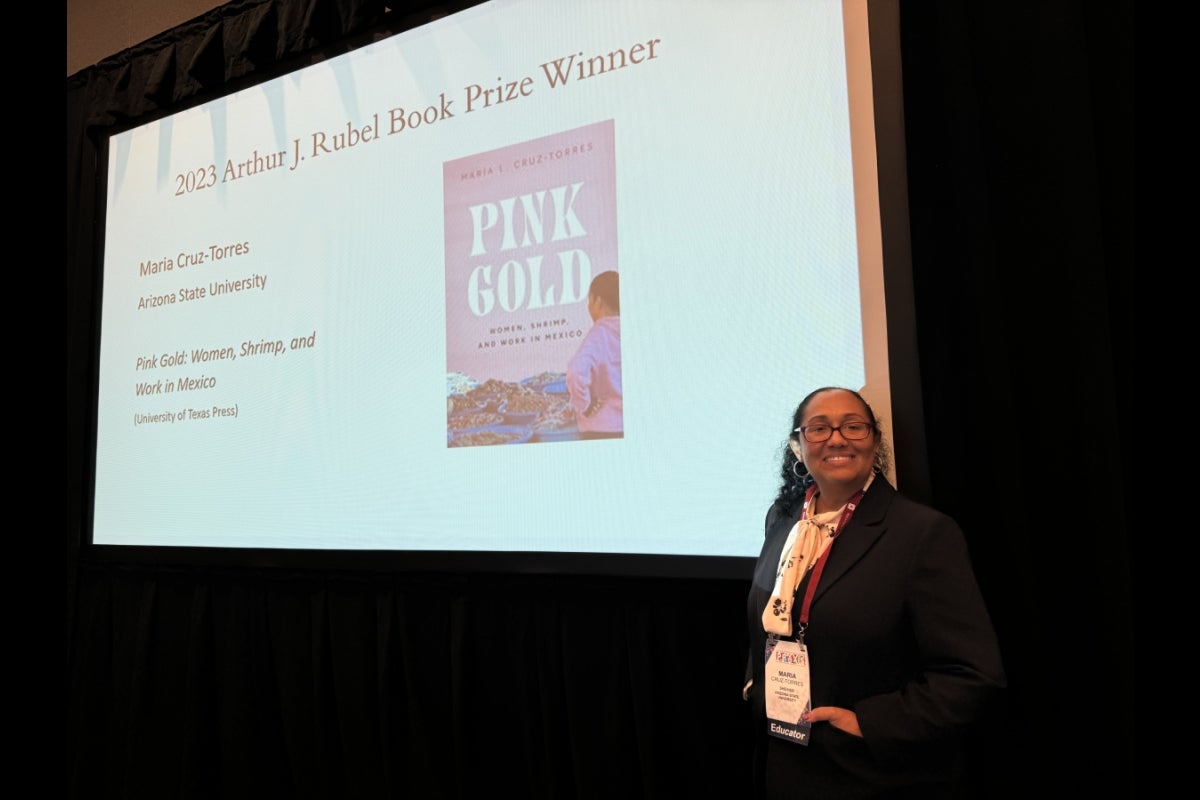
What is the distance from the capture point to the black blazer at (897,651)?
1407 millimetres

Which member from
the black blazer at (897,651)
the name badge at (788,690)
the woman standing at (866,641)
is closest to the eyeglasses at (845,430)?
the woman standing at (866,641)

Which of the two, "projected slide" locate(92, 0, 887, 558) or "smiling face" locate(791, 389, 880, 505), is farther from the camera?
"projected slide" locate(92, 0, 887, 558)

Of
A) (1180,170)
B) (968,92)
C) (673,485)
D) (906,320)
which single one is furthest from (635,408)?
(1180,170)

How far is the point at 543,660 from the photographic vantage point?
2453 millimetres

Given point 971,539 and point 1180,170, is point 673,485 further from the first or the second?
point 1180,170

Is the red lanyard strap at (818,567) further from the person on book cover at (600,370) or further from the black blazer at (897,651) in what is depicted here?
the person on book cover at (600,370)

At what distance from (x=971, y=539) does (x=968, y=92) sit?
94 cm

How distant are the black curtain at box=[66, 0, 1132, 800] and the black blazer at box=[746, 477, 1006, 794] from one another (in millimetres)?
461

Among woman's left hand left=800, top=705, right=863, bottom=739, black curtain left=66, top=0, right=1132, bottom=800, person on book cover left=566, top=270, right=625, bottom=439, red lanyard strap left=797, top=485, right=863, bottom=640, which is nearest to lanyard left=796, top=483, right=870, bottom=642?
red lanyard strap left=797, top=485, right=863, bottom=640

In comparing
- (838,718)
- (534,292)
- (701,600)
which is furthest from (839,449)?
(534,292)

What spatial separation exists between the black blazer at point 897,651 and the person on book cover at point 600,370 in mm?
856

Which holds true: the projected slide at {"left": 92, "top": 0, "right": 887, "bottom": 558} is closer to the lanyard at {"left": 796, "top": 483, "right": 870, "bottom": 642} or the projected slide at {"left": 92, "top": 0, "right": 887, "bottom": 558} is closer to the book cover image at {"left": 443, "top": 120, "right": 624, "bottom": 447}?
the book cover image at {"left": 443, "top": 120, "right": 624, "bottom": 447}

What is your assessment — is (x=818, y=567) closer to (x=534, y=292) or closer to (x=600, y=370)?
(x=600, y=370)

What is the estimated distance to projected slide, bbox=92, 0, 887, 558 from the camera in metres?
2.10
